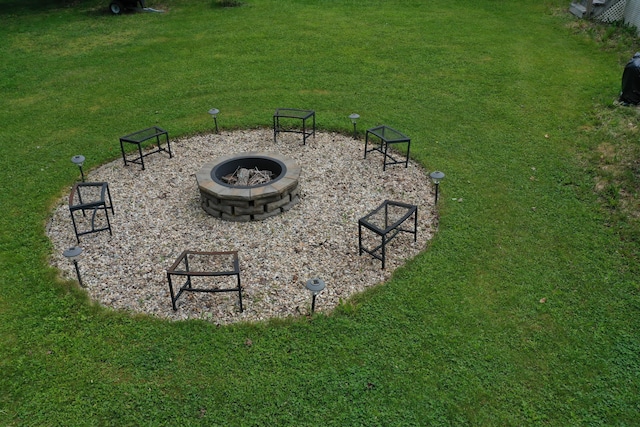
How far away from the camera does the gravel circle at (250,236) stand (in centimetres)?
651

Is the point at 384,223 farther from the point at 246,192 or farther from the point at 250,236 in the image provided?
the point at 246,192

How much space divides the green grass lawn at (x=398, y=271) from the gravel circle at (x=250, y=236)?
0.95ft

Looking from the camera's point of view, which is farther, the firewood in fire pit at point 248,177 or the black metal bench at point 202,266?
the firewood in fire pit at point 248,177

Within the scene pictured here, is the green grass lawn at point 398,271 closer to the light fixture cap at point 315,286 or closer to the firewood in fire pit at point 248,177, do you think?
the light fixture cap at point 315,286

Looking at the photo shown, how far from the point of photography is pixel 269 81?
13.1 metres

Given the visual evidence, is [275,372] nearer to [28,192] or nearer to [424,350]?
[424,350]

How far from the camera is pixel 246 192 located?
301 inches

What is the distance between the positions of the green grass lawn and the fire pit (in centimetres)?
223

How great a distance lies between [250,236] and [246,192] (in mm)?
666

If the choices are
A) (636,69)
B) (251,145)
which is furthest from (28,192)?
(636,69)

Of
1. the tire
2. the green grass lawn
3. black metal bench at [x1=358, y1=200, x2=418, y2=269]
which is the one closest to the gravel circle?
black metal bench at [x1=358, y1=200, x2=418, y2=269]

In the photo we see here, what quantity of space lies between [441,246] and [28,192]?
7.05m

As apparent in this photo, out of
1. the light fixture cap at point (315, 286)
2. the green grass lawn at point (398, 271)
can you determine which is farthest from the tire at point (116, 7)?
the light fixture cap at point (315, 286)

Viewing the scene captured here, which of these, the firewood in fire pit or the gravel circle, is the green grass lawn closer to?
the gravel circle
